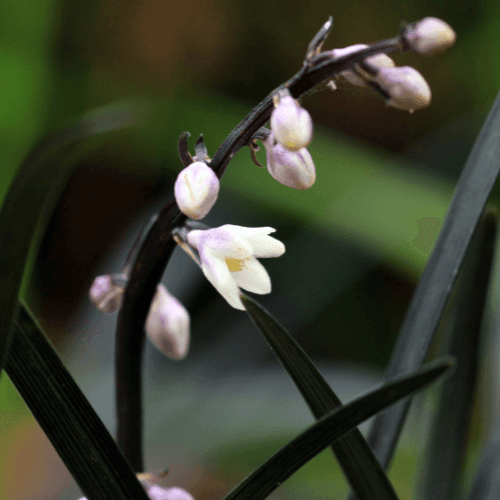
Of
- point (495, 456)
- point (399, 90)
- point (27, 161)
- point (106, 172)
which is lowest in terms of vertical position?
point (495, 456)

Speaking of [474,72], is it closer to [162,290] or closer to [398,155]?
[398,155]

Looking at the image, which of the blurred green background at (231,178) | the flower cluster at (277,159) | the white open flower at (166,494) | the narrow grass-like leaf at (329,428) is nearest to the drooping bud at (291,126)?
the flower cluster at (277,159)

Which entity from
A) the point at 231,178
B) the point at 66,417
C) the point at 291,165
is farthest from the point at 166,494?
the point at 231,178

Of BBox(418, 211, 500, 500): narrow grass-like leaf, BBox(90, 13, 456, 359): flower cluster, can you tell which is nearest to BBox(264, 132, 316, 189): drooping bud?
BBox(90, 13, 456, 359): flower cluster

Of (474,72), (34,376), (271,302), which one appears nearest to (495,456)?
(34,376)

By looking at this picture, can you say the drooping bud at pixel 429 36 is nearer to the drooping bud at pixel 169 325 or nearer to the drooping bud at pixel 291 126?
the drooping bud at pixel 291 126

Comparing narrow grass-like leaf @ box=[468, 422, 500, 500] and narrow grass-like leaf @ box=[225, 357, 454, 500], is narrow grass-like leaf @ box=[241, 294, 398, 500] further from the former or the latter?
narrow grass-like leaf @ box=[468, 422, 500, 500]
